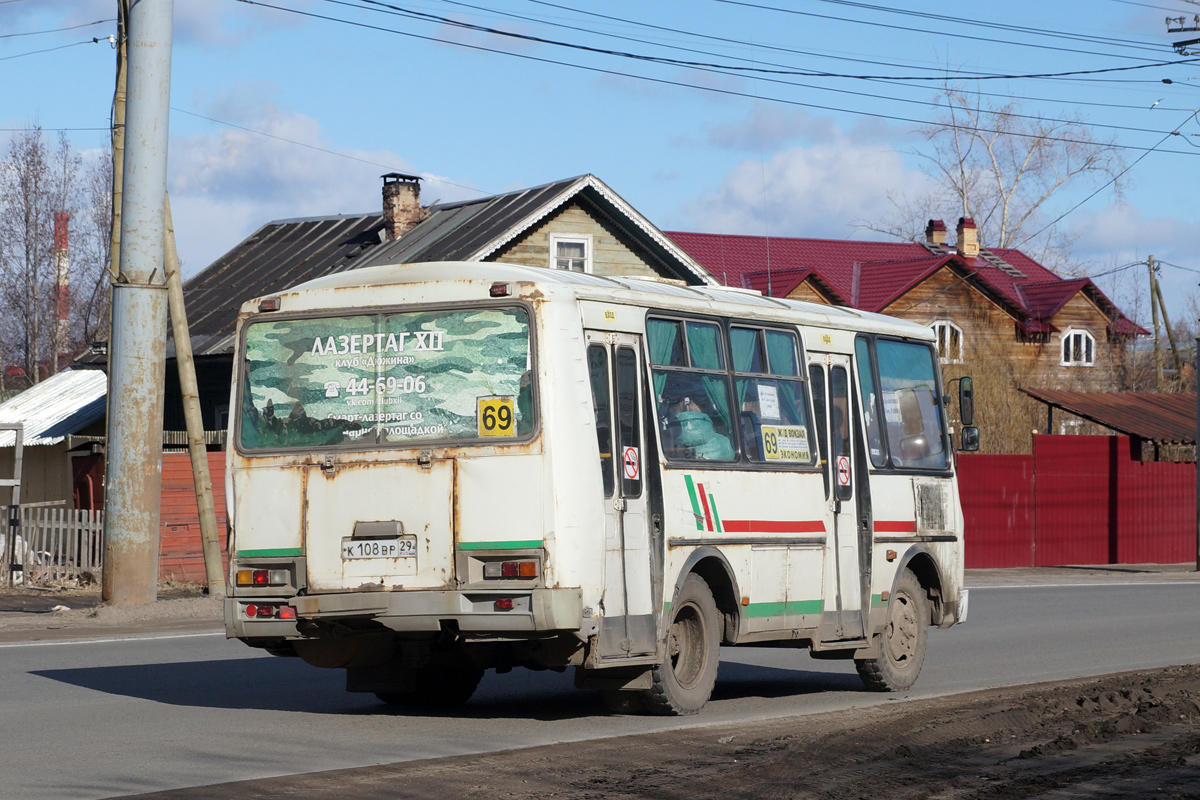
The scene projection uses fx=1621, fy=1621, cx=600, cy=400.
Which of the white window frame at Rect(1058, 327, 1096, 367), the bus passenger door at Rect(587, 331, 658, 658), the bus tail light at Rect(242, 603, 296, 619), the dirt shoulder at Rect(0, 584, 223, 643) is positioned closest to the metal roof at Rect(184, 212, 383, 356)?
the dirt shoulder at Rect(0, 584, 223, 643)

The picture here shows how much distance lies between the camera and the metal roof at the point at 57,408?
106 feet

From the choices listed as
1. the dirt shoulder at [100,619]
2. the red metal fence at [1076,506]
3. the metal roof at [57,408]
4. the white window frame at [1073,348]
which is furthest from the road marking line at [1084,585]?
the white window frame at [1073,348]

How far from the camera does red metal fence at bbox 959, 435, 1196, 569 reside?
1303 inches

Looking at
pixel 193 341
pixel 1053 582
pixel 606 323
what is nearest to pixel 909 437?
pixel 606 323

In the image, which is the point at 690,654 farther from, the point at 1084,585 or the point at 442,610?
the point at 1084,585

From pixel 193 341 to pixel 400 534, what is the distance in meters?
24.8

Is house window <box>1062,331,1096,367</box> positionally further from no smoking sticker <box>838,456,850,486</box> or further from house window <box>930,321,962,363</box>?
no smoking sticker <box>838,456,850,486</box>

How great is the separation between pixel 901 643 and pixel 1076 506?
2334 cm

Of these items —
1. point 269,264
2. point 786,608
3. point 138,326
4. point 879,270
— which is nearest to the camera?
point 786,608

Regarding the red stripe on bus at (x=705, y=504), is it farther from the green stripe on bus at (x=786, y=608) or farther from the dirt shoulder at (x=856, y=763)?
the dirt shoulder at (x=856, y=763)

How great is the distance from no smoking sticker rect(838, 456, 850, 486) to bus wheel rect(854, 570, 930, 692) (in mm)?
1146

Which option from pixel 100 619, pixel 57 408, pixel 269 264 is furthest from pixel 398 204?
pixel 100 619

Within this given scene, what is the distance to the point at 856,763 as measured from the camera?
827 cm

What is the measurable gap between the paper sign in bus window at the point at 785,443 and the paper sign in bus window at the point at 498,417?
2373mm
